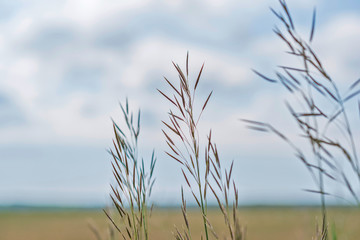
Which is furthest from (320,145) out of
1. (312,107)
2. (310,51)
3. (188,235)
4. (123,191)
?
(123,191)

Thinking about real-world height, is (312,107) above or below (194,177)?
above

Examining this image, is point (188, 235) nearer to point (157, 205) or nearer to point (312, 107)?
point (157, 205)

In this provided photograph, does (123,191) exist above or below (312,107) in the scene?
below

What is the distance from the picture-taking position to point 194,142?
1.12 m

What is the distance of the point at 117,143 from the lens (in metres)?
1.19

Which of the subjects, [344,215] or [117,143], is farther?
[344,215]

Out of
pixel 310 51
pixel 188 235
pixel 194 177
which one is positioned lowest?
pixel 188 235

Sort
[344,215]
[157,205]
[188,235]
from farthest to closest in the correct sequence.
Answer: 1. [344,215]
2. [157,205]
3. [188,235]

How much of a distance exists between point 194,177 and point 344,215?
1.21 meters

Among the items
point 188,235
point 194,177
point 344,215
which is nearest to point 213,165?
point 194,177

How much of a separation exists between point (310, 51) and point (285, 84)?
9cm

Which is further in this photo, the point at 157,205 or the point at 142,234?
the point at 157,205

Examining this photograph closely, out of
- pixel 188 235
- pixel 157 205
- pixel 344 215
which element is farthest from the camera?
pixel 344 215

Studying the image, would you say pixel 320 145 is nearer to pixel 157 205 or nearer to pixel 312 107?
pixel 312 107
